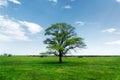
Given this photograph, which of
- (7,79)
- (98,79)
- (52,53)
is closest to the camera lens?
(7,79)

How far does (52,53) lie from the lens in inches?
2810

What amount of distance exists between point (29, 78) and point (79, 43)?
46.8 metres

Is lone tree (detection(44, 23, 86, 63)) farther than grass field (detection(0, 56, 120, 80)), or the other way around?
lone tree (detection(44, 23, 86, 63))

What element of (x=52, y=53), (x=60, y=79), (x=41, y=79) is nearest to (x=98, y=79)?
(x=60, y=79)

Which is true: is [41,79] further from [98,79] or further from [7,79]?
[98,79]

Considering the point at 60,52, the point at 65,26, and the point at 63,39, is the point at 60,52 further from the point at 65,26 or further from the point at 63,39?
the point at 65,26

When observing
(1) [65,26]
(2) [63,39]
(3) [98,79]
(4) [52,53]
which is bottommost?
(3) [98,79]

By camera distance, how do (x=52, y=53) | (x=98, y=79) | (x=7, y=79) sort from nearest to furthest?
(x=7, y=79) → (x=98, y=79) → (x=52, y=53)

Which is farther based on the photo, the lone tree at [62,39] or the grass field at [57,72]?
the lone tree at [62,39]

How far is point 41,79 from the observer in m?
28.1

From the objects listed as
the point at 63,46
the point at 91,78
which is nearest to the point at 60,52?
the point at 63,46

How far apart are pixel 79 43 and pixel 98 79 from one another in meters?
43.9

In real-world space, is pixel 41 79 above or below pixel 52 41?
below

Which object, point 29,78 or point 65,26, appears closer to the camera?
point 29,78
